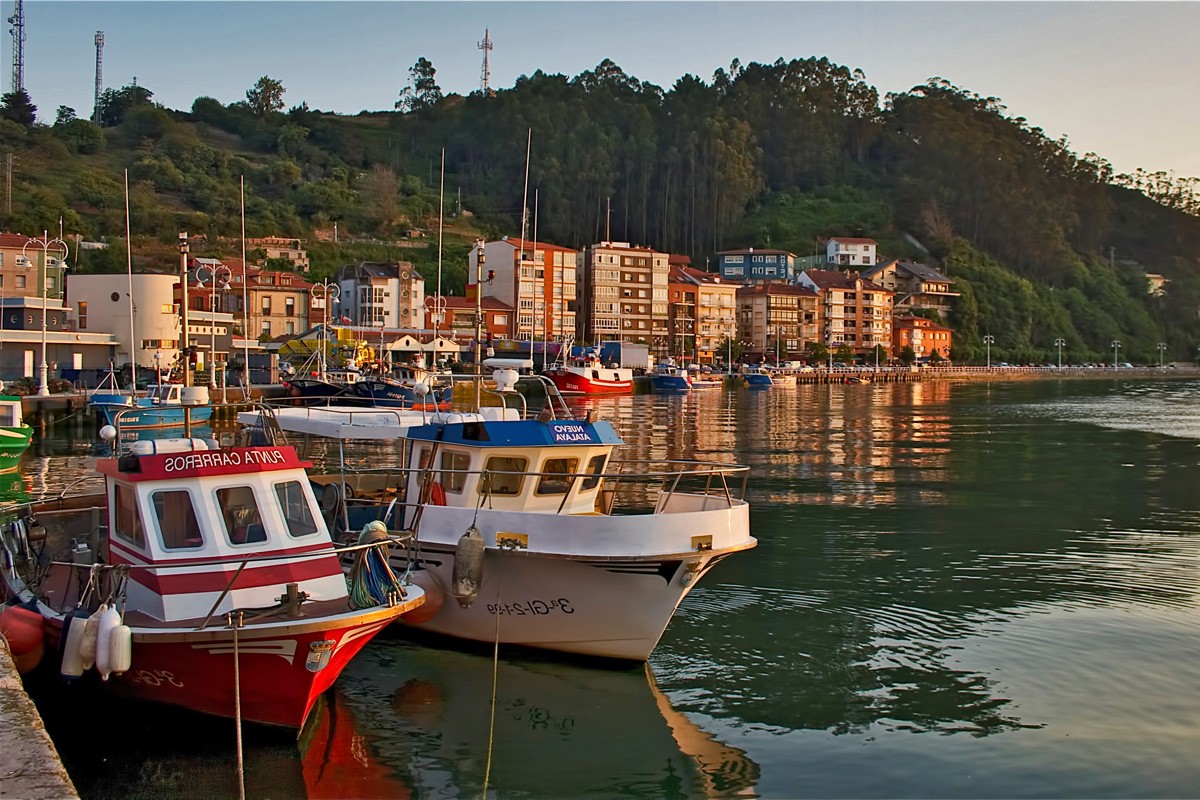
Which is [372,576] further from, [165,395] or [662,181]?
[662,181]

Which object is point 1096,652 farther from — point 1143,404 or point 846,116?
point 846,116

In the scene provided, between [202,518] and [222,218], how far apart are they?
363ft

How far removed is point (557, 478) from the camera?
50.6ft

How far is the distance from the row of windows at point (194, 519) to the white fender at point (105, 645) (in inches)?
44.3

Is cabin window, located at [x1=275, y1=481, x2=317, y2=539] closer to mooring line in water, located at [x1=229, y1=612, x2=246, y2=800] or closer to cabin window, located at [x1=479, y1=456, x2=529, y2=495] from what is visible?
mooring line in water, located at [x1=229, y1=612, x2=246, y2=800]

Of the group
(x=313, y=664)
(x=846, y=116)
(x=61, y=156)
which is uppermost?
(x=846, y=116)

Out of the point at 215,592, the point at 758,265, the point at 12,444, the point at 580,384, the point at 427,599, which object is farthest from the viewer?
the point at 758,265

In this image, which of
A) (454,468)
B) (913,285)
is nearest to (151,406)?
(454,468)

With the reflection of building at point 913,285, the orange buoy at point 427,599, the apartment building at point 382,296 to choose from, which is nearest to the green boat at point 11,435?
the orange buoy at point 427,599

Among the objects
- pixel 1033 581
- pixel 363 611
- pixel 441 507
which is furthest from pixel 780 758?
pixel 1033 581

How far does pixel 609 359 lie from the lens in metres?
100

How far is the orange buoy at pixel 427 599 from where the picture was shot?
14.0 m

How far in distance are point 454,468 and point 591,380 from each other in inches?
2554

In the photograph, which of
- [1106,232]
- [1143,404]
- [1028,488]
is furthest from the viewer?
[1106,232]
